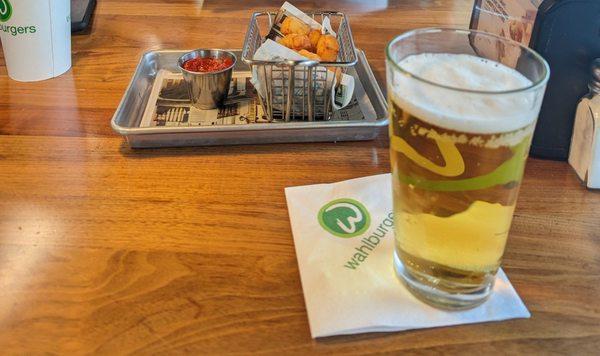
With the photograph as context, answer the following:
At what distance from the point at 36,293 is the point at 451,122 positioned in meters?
0.42

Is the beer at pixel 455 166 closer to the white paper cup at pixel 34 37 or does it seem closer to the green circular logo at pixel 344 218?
the green circular logo at pixel 344 218

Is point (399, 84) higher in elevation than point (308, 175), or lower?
higher

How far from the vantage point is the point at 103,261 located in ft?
1.86

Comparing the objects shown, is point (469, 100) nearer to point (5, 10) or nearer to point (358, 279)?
point (358, 279)

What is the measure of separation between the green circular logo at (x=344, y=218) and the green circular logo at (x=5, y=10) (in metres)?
0.62

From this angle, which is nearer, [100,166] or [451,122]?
[451,122]

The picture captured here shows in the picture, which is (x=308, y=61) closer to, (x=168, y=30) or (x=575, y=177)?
(x=575, y=177)

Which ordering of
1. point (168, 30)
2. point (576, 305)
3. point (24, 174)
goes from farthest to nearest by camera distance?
1. point (168, 30)
2. point (24, 174)
3. point (576, 305)

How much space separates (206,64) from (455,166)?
0.56 meters

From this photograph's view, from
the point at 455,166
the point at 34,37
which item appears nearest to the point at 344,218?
the point at 455,166

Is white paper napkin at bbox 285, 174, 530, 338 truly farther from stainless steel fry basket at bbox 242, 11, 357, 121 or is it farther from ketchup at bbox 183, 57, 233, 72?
ketchup at bbox 183, 57, 233, 72

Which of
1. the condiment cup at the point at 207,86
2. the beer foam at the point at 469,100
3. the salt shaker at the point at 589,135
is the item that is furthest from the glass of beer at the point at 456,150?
the condiment cup at the point at 207,86

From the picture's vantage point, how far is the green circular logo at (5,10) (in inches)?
33.6

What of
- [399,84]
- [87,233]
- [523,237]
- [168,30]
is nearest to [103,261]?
[87,233]
